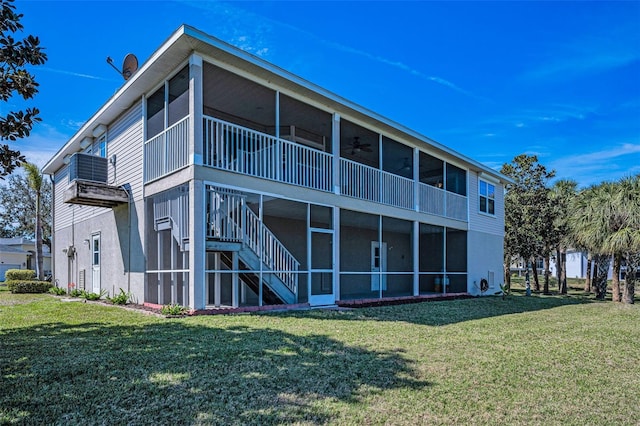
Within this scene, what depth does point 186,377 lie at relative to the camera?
4.36m

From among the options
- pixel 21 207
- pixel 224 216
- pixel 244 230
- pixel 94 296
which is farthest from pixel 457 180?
pixel 21 207

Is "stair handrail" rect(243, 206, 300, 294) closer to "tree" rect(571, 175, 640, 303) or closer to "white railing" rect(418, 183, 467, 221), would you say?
"white railing" rect(418, 183, 467, 221)

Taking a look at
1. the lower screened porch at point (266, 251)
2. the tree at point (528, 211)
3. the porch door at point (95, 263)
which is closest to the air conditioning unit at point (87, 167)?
the porch door at point (95, 263)

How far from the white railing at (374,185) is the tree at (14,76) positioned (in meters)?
8.02

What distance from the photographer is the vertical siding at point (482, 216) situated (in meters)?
18.4

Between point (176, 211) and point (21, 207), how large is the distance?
131ft

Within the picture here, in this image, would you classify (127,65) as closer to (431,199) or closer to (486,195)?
(431,199)

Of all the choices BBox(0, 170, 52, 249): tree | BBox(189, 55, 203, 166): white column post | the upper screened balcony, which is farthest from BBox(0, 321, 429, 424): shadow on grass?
BBox(0, 170, 52, 249): tree

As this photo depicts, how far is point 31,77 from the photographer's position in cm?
619

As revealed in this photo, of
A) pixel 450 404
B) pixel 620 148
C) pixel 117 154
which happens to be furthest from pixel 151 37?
pixel 620 148

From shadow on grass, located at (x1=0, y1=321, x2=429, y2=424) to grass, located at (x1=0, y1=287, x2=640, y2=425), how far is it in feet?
0.05

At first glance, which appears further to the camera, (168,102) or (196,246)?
(168,102)

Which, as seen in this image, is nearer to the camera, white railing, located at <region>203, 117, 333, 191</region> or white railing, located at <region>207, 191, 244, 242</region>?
white railing, located at <region>207, 191, 244, 242</region>

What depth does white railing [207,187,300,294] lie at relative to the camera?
359 inches
